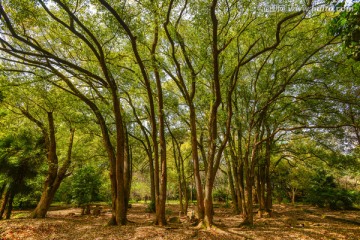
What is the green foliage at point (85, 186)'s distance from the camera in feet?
52.5

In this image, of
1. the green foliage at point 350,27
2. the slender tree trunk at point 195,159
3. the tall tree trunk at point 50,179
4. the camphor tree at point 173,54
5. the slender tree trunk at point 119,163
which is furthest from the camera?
the tall tree trunk at point 50,179

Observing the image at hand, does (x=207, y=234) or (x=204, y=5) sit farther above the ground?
(x=204, y=5)

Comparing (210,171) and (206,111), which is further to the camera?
(206,111)

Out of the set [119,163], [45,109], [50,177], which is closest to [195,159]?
[119,163]

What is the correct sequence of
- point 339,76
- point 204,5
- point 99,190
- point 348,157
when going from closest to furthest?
point 204,5 < point 339,76 < point 348,157 < point 99,190

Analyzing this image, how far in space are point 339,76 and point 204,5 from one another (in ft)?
24.7

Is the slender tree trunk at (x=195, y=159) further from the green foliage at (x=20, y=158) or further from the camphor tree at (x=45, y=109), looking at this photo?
the green foliage at (x=20, y=158)

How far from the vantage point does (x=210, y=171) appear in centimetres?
883

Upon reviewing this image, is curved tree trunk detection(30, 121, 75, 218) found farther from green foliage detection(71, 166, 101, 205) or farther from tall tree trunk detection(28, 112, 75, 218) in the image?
green foliage detection(71, 166, 101, 205)

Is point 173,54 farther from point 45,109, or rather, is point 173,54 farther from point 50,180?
point 50,180

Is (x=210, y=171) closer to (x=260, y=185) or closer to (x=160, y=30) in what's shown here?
(x=160, y=30)

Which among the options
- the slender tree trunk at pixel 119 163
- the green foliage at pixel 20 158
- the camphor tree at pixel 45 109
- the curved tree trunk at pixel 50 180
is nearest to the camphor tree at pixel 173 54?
the slender tree trunk at pixel 119 163

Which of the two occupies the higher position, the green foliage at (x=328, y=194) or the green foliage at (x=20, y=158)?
the green foliage at (x=20, y=158)

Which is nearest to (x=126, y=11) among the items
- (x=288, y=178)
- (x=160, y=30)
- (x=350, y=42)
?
(x=160, y=30)
